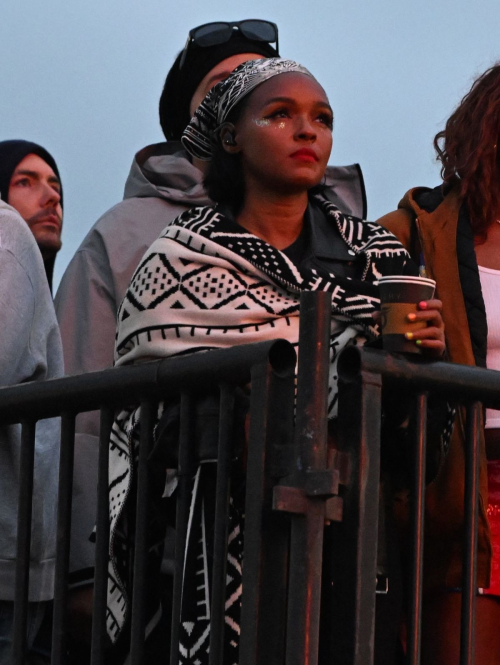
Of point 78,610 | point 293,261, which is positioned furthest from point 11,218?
point 78,610

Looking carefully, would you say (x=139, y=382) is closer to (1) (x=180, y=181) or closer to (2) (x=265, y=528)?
(2) (x=265, y=528)

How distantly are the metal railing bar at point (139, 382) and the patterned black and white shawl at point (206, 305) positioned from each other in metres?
0.25

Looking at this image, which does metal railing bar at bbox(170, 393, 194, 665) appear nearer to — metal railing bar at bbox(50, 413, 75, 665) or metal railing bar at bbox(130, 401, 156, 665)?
metal railing bar at bbox(130, 401, 156, 665)

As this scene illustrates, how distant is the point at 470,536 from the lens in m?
2.60

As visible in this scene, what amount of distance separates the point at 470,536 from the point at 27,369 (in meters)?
1.37

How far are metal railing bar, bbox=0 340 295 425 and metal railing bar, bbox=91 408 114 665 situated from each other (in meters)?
0.11

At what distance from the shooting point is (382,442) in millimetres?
2729

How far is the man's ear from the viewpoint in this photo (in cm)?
358

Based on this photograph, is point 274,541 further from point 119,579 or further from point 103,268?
point 103,268

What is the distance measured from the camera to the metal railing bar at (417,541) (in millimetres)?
2463

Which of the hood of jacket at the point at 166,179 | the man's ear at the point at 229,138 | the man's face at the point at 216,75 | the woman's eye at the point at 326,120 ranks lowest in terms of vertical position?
the man's ear at the point at 229,138

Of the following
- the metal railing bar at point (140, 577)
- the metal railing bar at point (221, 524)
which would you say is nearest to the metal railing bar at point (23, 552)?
the metal railing bar at point (140, 577)

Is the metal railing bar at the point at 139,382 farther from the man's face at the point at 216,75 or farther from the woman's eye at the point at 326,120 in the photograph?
the man's face at the point at 216,75

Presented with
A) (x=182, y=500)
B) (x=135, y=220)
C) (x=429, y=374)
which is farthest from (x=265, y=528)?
(x=135, y=220)
